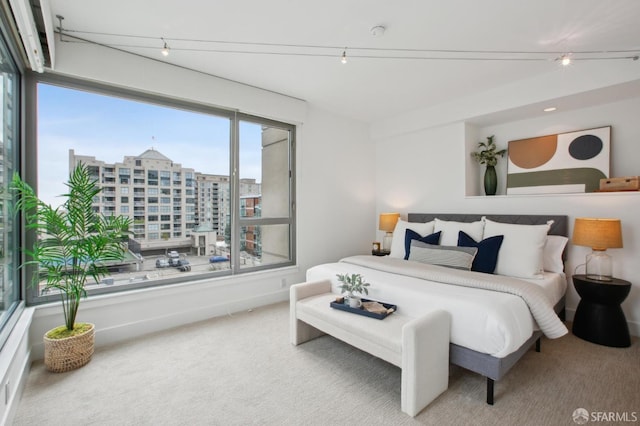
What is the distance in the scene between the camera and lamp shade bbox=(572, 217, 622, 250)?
254 centimetres

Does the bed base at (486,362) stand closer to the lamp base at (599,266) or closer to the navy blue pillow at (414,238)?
the lamp base at (599,266)

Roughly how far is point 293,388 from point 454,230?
8.15 feet

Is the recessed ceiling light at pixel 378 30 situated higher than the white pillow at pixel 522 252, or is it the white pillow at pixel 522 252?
the recessed ceiling light at pixel 378 30

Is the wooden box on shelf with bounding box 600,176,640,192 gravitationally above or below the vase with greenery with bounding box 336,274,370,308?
above

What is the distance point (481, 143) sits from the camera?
3.92 metres

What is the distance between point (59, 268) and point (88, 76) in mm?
1637

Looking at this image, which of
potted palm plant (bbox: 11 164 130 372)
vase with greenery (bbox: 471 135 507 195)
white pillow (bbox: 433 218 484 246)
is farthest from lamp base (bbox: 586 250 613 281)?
potted palm plant (bbox: 11 164 130 372)

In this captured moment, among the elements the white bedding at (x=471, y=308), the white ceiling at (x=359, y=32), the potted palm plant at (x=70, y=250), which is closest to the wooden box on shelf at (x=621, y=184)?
the white ceiling at (x=359, y=32)

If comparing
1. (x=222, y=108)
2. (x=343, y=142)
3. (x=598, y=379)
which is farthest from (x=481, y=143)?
(x=222, y=108)

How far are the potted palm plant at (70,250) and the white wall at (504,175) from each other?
12.2ft

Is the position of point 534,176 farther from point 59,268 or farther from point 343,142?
point 59,268

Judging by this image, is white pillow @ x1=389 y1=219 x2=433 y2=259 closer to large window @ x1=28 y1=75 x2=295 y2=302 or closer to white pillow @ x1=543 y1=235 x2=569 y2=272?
white pillow @ x1=543 y1=235 x2=569 y2=272

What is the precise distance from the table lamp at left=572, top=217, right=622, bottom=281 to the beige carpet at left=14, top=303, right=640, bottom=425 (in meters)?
0.67

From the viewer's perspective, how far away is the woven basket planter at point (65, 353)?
6.91 ft
